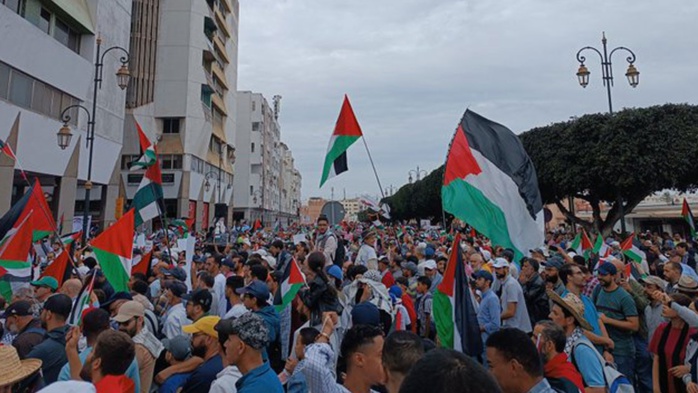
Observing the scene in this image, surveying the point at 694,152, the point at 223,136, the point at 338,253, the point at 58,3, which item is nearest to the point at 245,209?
the point at 223,136

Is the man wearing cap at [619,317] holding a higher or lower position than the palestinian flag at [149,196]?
lower

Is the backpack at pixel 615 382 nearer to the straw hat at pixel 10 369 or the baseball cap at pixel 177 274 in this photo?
the straw hat at pixel 10 369

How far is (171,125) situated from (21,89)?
811 inches

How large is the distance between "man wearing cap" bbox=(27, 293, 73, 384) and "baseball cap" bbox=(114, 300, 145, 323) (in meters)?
0.51

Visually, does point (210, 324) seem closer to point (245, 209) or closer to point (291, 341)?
point (291, 341)

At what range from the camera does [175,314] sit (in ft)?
15.7

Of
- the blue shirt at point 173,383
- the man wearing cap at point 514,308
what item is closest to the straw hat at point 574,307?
the man wearing cap at point 514,308

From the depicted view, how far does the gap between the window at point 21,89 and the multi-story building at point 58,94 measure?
44 mm

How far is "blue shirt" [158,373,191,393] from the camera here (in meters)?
3.59

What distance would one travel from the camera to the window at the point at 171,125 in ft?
133

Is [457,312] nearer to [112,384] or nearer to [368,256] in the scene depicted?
[112,384]

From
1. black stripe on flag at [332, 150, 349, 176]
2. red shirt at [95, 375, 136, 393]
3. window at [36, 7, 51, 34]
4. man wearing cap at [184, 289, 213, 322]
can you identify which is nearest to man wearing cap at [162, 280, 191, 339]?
man wearing cap at [184, 289, 213, 322]

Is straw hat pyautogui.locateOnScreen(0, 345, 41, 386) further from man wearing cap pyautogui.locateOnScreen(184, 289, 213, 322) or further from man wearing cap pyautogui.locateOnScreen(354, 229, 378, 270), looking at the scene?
man wearing cap pyautogui.locateOnScreen(354, 229, 378, 270)

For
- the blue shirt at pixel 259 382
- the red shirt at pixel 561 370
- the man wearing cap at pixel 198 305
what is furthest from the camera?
the man wearing cap at pixel 198 305
